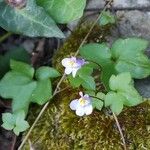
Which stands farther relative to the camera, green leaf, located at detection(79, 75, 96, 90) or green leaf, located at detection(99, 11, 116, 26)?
green leaf, located at detection(99, 11, 116, 26)

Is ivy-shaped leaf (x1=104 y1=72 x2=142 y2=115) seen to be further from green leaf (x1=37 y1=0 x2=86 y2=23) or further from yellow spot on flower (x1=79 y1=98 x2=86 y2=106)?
green leaf (x1=37 y1=0 x2=86 y2=23)

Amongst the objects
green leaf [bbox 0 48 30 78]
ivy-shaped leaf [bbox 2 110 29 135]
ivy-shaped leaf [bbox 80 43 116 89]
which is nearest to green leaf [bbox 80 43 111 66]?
ivy-shaped leaf [bbox 80 43 116 89]

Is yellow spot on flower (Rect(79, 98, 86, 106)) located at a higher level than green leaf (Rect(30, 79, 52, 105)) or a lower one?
higher

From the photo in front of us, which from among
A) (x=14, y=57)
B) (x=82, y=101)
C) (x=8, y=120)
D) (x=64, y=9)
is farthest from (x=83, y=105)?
(x=14, y=57)

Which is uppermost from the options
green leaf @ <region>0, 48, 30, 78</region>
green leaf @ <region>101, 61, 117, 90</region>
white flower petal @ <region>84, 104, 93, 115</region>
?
green leaf @ <region>101, 61, 117, 90</region>

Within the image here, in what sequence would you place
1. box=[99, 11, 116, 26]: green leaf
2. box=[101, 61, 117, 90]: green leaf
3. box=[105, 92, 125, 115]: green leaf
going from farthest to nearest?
box=[99, 11, 116, 26]: green leaf
box=[101, 61, 117, 90]: green leaf
box=[105, 92, 125, 115]: green leaf

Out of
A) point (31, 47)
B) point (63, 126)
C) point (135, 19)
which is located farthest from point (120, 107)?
point (31, 47)
